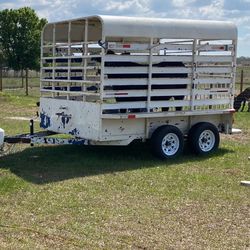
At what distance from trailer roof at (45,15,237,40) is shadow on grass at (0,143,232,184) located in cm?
218

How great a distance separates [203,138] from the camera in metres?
10.2

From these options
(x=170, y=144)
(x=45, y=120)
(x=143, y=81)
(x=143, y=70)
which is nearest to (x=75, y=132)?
(x=45, y=120)

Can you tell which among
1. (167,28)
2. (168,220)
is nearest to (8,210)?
(168,220)

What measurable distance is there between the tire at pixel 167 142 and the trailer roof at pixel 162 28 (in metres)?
1.65

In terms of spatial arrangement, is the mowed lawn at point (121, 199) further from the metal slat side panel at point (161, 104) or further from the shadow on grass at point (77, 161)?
the metal slat side panel at point (161, 104)

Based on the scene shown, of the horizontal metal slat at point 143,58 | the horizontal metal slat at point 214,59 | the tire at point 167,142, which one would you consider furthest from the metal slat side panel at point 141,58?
the tire at point 167,142

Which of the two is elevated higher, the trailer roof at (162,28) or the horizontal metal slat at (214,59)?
the trailer roof at (162,28)

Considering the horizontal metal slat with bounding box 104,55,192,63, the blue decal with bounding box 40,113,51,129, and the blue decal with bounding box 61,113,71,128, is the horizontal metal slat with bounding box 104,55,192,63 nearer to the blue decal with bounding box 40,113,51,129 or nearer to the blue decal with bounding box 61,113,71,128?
the blue decal with bounding box 61,113,71,128

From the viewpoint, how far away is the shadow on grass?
8.43m

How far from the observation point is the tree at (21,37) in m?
39.0

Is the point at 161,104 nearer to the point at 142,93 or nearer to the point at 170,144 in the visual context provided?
the point at 142,93

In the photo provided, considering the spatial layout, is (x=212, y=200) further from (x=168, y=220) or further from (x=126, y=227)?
(x=126, y=227)

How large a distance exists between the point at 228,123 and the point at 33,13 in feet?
107

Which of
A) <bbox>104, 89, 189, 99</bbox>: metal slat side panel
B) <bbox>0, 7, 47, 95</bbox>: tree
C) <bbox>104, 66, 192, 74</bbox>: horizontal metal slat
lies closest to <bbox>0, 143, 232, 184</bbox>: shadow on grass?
<bbox>104, 89, 189, 99</bbox>: metal slat side panel
